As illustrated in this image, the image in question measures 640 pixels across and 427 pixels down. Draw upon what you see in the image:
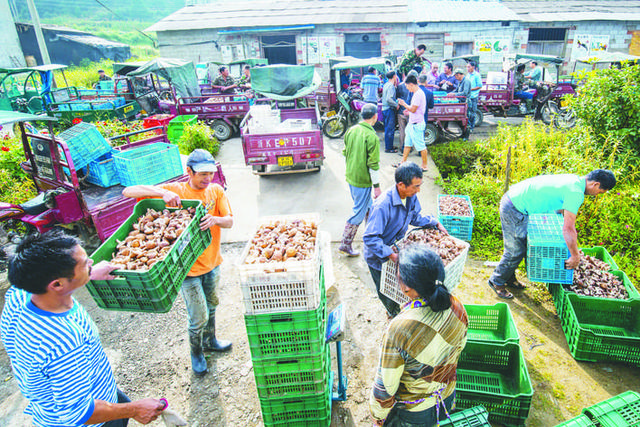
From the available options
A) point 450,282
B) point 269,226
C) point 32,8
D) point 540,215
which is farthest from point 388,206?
point 32,8

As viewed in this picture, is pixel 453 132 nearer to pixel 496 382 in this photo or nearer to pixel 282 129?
pixel 282 129

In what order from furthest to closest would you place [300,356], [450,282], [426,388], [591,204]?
[591,204], [450,282], [300,356], [426,388]

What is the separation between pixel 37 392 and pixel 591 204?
6.77 metres

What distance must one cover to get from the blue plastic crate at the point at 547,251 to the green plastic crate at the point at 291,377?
2613mm

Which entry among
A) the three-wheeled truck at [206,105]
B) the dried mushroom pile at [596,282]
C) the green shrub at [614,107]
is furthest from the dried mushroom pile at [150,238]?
the three-wheeled truck at [206,105]

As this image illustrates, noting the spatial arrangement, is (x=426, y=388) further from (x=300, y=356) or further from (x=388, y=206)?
(x=388, y=206)

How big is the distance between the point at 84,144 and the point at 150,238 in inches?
156

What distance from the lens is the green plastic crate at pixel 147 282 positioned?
2521mm

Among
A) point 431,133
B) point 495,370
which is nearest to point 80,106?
point 431,133

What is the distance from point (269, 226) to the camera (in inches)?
125

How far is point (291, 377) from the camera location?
2750 mm

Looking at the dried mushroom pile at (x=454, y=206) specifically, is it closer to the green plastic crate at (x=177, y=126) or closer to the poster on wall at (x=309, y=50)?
the green plastic crate at (x=177, y=126)

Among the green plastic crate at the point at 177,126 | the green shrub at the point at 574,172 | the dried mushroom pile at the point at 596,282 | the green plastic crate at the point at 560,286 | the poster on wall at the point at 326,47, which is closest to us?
the dried mushroom pile at the point at 596,282

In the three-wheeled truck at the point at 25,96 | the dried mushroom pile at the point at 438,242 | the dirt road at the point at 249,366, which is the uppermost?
the three-wheeled truck at the point at 25,96
